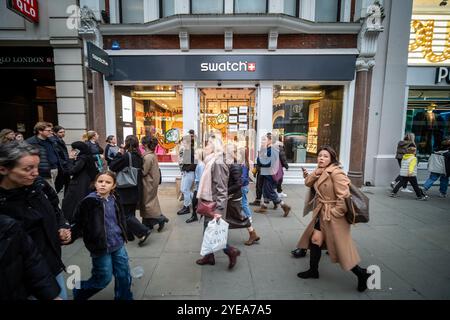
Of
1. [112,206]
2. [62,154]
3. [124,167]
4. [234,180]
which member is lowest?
[112,206]

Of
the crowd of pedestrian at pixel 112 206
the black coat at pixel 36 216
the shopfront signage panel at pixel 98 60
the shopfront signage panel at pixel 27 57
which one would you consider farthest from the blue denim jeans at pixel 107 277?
the shopfront signage panel at pixel 27 57

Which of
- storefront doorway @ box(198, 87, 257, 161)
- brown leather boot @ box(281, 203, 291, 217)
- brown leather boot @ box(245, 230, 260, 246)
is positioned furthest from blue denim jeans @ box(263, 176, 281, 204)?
storefront doorway @ box(198, 87, 257, 161)

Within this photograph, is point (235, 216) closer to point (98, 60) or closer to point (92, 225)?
point (92, 225)

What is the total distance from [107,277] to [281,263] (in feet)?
7.84

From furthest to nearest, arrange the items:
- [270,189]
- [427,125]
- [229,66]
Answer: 1. [427,125]
2. [229,66]
3. [270,189]

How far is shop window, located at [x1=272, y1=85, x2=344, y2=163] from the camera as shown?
28.1 feet

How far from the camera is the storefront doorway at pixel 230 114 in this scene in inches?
349

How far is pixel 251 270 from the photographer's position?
10.8 feet

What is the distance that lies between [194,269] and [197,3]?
8.52 metres

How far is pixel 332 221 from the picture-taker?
2.87 m

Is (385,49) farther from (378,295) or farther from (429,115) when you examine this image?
(378,295)

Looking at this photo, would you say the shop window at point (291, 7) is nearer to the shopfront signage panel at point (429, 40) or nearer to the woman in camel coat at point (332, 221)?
the shopfront signage panel at point (429, 40)

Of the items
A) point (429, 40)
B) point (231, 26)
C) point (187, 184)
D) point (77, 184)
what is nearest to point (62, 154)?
point (77, 184)
